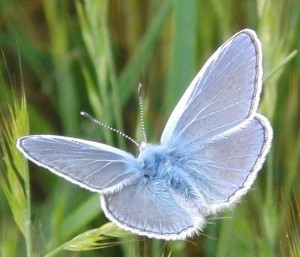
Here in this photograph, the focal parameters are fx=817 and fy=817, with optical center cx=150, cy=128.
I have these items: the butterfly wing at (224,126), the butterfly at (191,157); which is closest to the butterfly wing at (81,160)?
the butterfly at (191,157)

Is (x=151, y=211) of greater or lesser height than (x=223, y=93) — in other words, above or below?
below

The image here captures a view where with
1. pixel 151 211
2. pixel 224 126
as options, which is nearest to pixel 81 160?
pixel 151 211

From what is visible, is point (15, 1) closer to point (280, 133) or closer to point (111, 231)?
point (280, 133)

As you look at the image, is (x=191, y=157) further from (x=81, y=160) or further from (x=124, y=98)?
(x=124, y=98)

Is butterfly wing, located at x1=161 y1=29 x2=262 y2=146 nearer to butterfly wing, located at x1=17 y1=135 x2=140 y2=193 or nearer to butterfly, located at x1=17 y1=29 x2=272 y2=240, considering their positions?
butterfly, located at x1=17 y1=29 x2=272 y2=240

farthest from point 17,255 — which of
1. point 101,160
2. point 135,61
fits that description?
point 135,61

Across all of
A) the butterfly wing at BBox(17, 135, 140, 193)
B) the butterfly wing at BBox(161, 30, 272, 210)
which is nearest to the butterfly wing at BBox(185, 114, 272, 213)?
the butterfly wing at BBox(161, 30, 272, 210)
